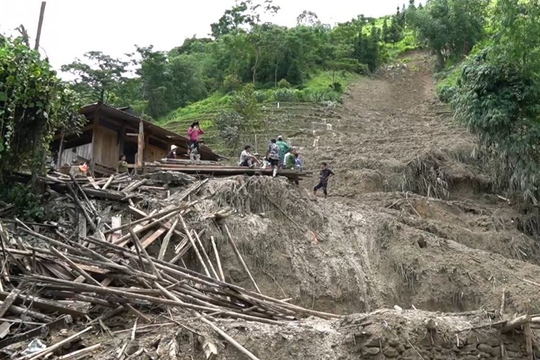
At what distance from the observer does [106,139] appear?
62.5ft

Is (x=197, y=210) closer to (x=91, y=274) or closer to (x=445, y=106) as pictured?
(x=91, y=274)

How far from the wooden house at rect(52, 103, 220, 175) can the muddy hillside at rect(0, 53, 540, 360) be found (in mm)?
5623

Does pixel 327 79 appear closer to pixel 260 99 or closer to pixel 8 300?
pixel 260 99

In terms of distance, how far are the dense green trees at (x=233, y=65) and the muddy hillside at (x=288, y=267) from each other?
18.6 metres

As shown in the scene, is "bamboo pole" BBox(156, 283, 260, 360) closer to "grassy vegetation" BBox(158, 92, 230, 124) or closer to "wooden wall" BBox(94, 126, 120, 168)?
"wooden wall" BBox(94, 126, 120, 168)

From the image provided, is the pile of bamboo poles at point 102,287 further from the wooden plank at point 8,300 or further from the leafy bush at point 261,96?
the leafy bush at point 261,96

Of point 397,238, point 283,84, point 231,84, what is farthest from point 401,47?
point 397,238

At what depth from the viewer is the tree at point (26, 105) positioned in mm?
9969

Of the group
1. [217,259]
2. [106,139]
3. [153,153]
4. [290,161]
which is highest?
[290,161]

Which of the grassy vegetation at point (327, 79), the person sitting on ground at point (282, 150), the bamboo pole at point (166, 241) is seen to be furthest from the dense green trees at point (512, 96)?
the grassy vegetation at point (327, 79)

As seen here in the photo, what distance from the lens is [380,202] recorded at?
17.3 meters

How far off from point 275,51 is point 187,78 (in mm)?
5906

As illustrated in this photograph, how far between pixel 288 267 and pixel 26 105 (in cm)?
526

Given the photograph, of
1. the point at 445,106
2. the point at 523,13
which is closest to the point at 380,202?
the point at 523,13
